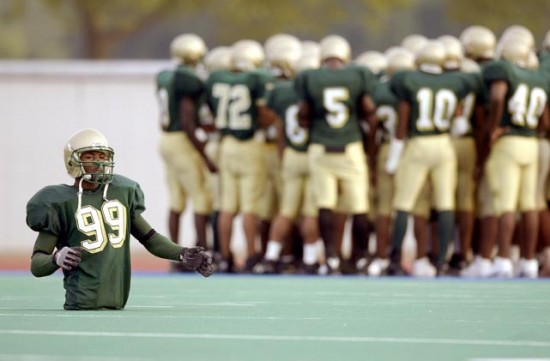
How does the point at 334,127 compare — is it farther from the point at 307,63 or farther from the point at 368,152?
the point at 307,63

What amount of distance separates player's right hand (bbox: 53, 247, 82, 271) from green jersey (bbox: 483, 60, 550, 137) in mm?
7248

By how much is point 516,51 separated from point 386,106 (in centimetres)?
136

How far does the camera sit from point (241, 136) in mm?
16438

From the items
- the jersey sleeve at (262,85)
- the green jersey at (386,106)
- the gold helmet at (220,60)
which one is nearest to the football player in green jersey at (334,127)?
the green jersey at (386,106)

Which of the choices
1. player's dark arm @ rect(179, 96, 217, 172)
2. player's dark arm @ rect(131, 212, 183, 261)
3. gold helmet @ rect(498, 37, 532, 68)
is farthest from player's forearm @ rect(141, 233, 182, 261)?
player's dark arm @ rect(179, 96, 217, 172)

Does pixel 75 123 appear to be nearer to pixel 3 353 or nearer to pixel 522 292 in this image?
pixel 522 292

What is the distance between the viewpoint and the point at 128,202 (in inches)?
353

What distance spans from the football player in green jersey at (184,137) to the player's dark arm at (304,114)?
136 centimetres

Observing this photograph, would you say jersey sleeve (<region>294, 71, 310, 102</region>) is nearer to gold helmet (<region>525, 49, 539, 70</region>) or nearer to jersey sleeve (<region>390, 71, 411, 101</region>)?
jersey sleeve (<region>390, 71, 411, 101</region>)

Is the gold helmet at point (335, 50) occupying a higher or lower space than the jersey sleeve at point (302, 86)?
higher

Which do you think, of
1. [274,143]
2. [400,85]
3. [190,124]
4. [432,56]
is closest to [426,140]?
[400,85]

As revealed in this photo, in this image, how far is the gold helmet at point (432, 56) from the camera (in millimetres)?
15219

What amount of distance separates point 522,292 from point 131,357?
224 inches

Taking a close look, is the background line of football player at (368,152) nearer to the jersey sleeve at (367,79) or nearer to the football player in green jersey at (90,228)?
the jersey sleeve at (367,79)
